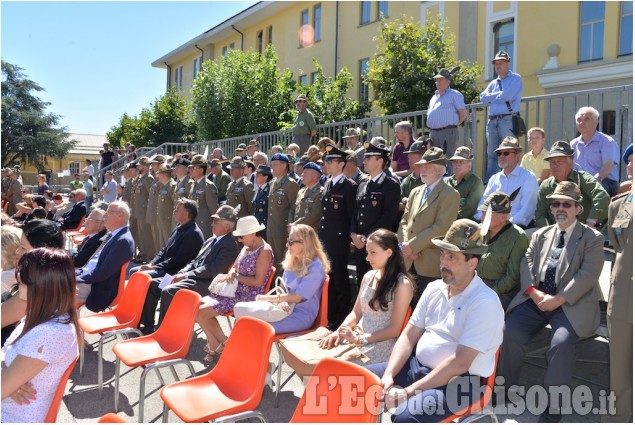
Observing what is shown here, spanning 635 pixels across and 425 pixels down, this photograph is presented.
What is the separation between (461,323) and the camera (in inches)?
135

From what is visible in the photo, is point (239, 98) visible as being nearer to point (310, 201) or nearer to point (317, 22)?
point (317, 22)

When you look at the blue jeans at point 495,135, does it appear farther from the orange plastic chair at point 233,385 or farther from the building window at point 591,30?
the building window at point 591,30

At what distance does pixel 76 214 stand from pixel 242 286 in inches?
335

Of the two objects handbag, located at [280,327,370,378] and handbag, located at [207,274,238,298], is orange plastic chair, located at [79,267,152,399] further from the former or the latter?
handbag, located at [280,327,370,378]

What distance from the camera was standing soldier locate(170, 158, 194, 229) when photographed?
1025 cm

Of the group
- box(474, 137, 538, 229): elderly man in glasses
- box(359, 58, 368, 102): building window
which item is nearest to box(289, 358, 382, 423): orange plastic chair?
box(474, 137, 538, 229): elderly man in glasses

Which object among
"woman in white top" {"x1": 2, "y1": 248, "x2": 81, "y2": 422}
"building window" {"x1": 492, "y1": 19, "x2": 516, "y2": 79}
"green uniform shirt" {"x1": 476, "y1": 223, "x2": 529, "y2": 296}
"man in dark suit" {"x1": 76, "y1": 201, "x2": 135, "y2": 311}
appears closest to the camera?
"woman in white top" {"x1": 2, "y1": 248, "x2": 81, "y2": 422}

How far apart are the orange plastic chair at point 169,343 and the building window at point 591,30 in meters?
13.3

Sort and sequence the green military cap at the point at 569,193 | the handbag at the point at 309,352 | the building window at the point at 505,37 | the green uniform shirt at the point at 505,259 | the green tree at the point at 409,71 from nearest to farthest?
the handbag at the point at 309,352, the green military cap at the point at 569,193, the green uniform shirt at the point at 505,259, the green tree at the point at 409,71, the building window at the point at 505,37

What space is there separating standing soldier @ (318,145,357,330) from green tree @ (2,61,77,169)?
5367 centimetres

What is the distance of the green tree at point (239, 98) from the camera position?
19766 mm

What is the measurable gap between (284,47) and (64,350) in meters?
25.6

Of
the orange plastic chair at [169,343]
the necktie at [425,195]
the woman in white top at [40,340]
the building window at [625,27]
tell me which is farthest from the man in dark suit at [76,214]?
the building window at [625,27]

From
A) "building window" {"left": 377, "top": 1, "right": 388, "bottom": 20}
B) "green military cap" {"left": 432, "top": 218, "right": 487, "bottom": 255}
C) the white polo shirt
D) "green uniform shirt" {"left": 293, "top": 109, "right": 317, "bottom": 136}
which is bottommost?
the white polo shirt
